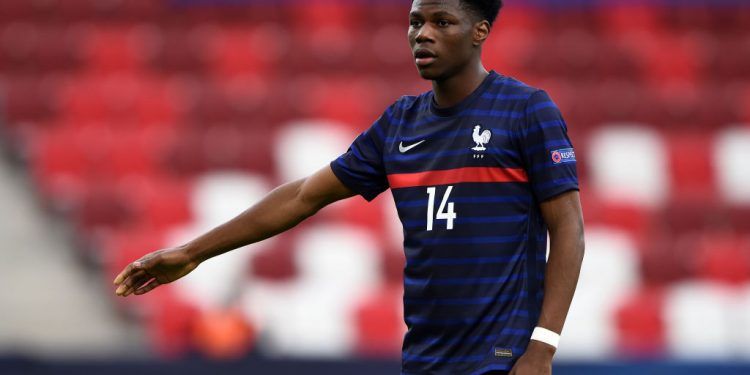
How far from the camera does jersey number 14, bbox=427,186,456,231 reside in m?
3.12

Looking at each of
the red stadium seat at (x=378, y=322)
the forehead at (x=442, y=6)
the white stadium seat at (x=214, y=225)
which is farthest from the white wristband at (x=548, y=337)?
the white stadium seat at (x=214, y=225)

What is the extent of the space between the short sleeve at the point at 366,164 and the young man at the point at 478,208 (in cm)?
8

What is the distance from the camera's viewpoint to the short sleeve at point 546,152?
117 inches

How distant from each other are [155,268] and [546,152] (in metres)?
1.25

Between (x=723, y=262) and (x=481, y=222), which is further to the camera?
(x=723, y=262)

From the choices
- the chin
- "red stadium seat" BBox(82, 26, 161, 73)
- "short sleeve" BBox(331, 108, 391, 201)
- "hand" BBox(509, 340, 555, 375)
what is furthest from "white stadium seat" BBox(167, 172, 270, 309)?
"hand" BBox(509, 340, 555, 375)

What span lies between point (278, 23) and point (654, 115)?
11.4 feet

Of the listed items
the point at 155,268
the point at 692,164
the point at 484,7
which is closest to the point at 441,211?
the point at 484,7

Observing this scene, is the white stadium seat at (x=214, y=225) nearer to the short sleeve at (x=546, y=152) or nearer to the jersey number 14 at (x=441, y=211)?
the jersey number 14 at (x=441, y=211)

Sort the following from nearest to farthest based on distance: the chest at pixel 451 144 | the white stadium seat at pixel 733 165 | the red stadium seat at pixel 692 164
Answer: the chest at pixel 451 144
the white stadium seat at pixel 733 165
the red stadium seat at pixel 692 164

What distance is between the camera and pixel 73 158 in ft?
29.9

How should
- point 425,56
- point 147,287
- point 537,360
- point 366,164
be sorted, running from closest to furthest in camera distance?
point 537,360 → point 425,56 → point 366,164 → point 147,287

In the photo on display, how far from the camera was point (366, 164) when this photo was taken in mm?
3434

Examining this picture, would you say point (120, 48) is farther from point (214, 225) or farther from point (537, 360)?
point (537, 360)
